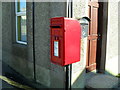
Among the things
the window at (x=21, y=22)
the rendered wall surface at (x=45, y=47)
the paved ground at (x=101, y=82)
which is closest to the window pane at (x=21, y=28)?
the window at (x=21, y=22)

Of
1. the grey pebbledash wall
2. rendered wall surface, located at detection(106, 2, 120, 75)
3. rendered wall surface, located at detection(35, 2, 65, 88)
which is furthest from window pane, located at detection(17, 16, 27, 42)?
rendered wall surface, located at detection(106, 2, 120, 75)

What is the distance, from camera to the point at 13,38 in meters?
5.12

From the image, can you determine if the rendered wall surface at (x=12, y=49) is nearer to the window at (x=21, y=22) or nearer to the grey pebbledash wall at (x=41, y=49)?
the grey pebbledash wall at (x=41, y=49)

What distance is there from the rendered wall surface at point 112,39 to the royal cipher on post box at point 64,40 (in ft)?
7.08

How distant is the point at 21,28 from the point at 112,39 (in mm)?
2924

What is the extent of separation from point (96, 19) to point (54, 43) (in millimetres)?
2140

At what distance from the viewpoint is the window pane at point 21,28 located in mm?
4696

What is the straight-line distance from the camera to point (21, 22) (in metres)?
4.85

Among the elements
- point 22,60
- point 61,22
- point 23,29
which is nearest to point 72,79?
point 61,22

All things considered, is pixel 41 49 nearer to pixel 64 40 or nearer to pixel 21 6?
pixel 64 40

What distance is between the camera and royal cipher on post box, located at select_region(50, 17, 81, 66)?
2.52m

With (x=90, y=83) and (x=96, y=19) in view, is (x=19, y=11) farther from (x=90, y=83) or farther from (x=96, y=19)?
(x=90, y=83)

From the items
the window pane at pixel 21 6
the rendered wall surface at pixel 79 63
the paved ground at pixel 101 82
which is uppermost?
the window pane at pixel 21 6

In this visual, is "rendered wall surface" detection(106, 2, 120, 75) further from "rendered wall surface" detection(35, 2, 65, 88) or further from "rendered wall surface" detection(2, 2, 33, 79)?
"rendered wall surface" detection(2, 2, 33, 79)
